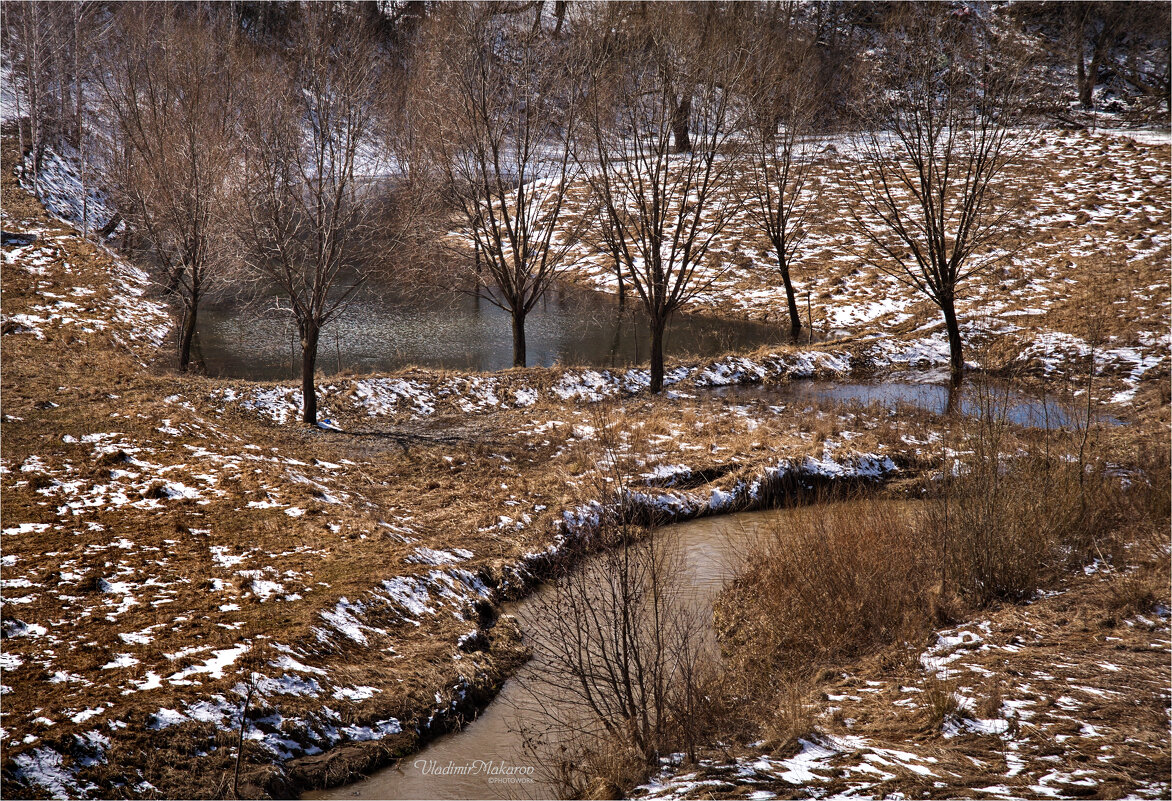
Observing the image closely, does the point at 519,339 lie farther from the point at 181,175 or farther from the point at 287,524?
the point at 287,524

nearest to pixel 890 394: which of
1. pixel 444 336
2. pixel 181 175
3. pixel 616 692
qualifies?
pixel 444 336

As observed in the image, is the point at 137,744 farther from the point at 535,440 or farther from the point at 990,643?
the point at 535,440

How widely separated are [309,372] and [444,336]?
10.3 meters

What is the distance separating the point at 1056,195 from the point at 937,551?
104 feet

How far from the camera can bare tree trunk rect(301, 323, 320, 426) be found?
13531mm

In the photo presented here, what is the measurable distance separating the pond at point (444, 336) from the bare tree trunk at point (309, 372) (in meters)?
3.74

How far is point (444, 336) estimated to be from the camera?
79.5ft

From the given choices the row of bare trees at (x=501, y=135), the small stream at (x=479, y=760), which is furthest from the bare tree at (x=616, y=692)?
the row of bare trees at (x=501, y=135)

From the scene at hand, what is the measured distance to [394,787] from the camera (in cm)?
595

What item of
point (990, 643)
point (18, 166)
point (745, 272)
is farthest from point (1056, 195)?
point (18, 166)

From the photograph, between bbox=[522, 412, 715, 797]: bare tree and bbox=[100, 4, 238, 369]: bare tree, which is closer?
bbox=[522, 412, 715, 797]: bare tree

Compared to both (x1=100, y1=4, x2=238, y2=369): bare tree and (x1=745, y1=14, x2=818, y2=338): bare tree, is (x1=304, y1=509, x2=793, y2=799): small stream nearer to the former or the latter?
(x1=100, y1=4, x2=238, y2=369): bare tree

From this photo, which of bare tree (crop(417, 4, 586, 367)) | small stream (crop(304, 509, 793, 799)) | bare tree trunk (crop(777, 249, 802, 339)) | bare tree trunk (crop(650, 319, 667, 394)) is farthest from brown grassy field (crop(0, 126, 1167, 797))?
bare tree trunk (crop(777, 249, 802, 339))

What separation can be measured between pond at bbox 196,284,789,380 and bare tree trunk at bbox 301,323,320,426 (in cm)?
374
